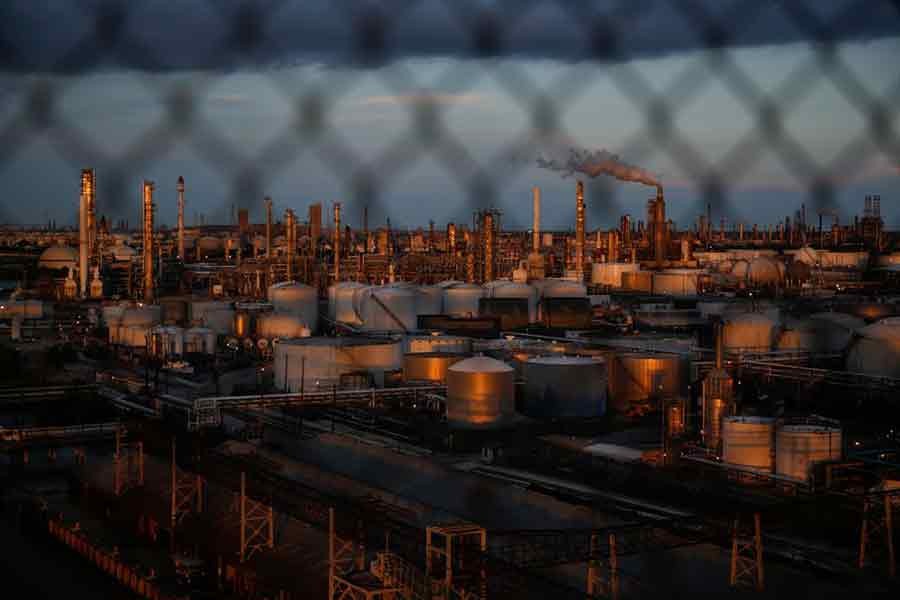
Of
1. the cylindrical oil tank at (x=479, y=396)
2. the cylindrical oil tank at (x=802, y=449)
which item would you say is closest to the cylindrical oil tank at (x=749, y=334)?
the cylindrical oil tank at (x=479, y=396)

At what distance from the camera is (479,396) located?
9.70 metres

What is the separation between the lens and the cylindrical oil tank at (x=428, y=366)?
11.2 meters

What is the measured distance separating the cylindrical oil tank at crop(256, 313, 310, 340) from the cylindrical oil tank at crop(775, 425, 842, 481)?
8.65 metres

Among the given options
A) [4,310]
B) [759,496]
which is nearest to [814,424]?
[759,496]

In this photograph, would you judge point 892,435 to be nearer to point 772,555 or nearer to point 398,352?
point 772,555

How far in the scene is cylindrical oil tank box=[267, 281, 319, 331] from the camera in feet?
56.0

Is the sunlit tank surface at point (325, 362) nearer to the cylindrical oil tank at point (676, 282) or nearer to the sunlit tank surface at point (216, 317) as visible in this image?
the sunlit tank surface at point (216, 317)

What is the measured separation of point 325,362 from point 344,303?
6308mm

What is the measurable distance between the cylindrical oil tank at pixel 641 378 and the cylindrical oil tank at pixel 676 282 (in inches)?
337

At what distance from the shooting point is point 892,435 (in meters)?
8.37

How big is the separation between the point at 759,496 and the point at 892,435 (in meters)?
2.41

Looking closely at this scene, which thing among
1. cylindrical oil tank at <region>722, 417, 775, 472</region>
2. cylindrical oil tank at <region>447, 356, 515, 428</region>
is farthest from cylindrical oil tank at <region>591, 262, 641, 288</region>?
cylindrical oil tank at <region>722, 417, 775, 472</region>

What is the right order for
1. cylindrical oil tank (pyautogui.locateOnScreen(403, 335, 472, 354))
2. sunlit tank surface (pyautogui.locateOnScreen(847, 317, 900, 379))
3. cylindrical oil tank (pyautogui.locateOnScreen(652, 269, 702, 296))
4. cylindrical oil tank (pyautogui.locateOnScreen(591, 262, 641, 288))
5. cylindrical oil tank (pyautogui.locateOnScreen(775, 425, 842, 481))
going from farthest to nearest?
cylindrical oil tank (pyautogui.locateOnScreen(591, 262, 641, 288)) → cylindrical oil tank (pyautogui.locateOnScreen(652, 269, 702, 296)) → cylindrical oil tank (pyautogui.locateOnScreen(403, 335, 472, 354)) → sunlit tank surface (pyautogui.locateOnScreen(847, 317, 900, 379)) → cylindrical oil tank (pyautogui.locateOnScreen(775, 425, 842, 481))

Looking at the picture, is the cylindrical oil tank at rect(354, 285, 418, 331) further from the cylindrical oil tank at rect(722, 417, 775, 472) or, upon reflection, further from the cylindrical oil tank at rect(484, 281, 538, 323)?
the cylindrical oil tank at rect(722, 417, 775, 472)
